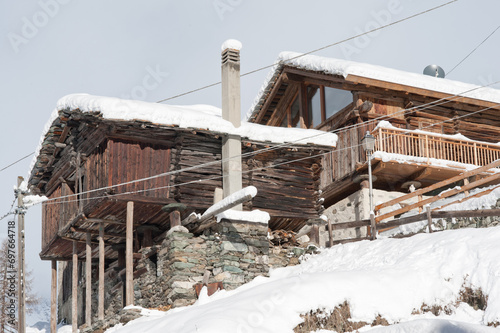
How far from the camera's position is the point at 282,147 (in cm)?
2259

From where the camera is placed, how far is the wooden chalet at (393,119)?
25.4 metres

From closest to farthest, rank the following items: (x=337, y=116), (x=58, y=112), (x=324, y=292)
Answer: (x=324, y=292) → (x=58, y=112) → (x=337, y=116)

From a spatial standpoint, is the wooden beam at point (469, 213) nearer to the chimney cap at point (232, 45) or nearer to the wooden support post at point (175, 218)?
the wooden support post at point (175, 218)

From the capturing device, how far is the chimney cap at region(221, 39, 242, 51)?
22297 millimetres

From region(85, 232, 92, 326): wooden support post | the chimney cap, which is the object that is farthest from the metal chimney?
region(85, 232, 92, 326): wooden support post

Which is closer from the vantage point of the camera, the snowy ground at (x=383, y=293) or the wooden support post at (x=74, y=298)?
the snowy ground at (x=383, y=293)

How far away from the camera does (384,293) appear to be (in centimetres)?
1611

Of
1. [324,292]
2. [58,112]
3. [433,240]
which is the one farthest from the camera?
[58,112]

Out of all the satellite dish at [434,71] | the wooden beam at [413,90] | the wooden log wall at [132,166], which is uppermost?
the satellite dish at [434,71]

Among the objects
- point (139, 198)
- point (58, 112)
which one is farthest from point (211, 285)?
point (58, 112)

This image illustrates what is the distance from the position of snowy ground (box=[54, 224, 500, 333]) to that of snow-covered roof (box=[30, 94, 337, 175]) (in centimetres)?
509

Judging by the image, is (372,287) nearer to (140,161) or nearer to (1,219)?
(140,161)

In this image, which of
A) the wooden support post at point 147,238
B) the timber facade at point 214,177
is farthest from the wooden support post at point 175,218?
the wooden support post at point 147,238

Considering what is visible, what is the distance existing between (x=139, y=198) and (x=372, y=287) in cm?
675
